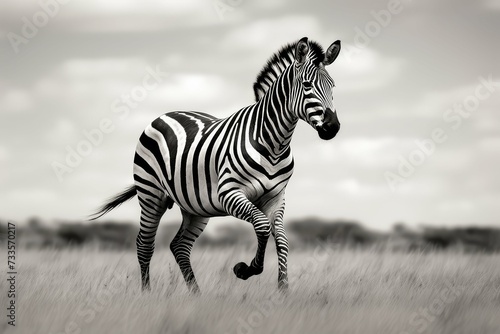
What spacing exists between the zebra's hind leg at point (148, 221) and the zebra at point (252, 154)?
14cm

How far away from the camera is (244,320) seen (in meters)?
6.30

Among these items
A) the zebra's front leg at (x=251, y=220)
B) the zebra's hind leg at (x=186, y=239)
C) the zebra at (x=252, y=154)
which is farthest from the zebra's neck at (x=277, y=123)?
the zebra's hind leg at (x=186, y=239)

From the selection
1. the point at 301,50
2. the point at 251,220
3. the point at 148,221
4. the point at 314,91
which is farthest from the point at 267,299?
the point at 148,221

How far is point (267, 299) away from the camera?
7.55 m

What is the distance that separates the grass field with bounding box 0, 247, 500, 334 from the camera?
6.24 meters

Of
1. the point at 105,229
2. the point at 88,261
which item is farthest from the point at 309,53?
the point at 105,229

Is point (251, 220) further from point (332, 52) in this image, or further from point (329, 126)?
point (332, 52)

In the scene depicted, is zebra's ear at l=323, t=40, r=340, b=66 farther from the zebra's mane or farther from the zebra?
the zebra's mane

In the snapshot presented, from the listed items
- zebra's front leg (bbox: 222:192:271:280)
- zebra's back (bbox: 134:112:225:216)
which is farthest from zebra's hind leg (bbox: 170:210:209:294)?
zebra's front leg (bbox: 222:192:271:280)

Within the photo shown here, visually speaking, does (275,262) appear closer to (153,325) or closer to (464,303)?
(464,303)

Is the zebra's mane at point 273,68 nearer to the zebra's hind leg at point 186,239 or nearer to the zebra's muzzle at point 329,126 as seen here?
the zebra's muzzle at point 329,126

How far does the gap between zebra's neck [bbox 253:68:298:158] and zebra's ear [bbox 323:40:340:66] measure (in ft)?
1.52

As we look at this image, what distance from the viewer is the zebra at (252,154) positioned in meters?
7.94

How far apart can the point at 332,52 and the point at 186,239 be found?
3482 millimetres
